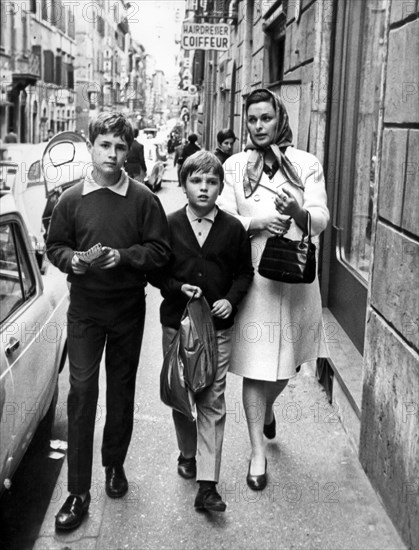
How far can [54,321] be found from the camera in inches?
177

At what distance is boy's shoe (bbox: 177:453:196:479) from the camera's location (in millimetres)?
4066

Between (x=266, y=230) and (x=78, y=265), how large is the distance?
1005 millimetres

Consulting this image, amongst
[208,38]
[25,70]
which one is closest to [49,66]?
[25,70]

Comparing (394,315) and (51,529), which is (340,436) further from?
(51,529)

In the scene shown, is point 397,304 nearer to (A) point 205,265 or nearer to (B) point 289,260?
(B) point 289,260

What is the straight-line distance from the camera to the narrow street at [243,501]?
138 inches

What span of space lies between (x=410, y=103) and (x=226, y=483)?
2159 mm

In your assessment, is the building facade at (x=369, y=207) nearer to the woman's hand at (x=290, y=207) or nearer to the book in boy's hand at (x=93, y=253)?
the woman's hand at (x=290, y=207)

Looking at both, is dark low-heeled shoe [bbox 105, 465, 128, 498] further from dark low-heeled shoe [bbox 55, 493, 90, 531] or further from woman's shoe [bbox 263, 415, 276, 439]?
woman's shoe [bbox 263, 415, 276, 439]

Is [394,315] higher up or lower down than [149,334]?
higher up

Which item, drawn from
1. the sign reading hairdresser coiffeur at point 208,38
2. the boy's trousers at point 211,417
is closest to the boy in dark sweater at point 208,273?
the boy's trousers at point 211,417

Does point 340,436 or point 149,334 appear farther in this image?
point 149,334

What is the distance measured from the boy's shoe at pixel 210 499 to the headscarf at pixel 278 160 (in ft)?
4.74

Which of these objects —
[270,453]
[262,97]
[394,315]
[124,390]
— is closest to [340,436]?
[270,453]
